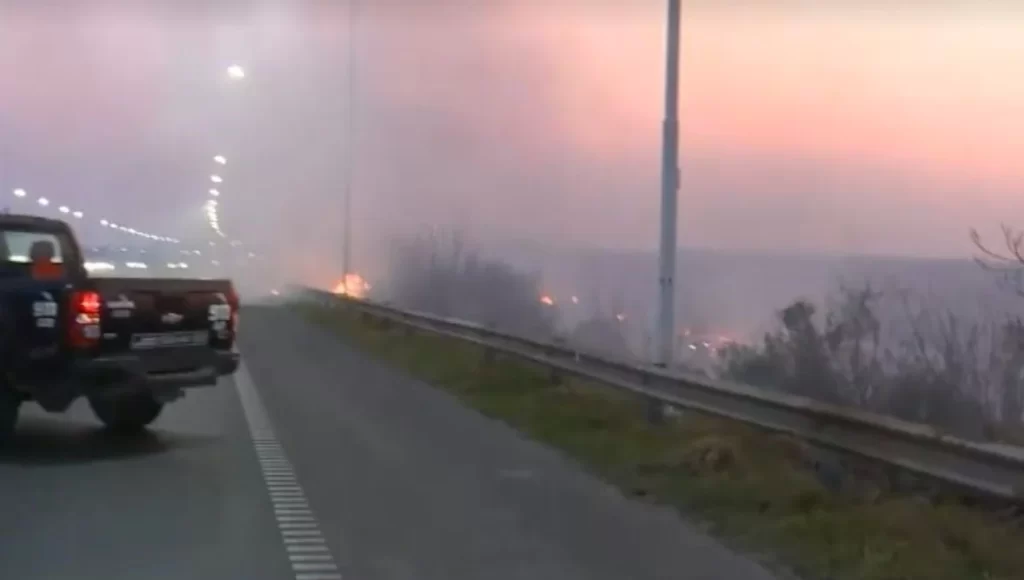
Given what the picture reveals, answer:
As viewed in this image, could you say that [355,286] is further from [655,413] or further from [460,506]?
[460,506]

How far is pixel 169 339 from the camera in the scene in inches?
471

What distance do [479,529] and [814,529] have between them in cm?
221

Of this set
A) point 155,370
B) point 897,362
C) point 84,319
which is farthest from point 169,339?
point 897,362

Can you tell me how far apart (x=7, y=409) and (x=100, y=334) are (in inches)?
46.5

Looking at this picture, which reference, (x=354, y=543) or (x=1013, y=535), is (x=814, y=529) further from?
(x=354, y=543)

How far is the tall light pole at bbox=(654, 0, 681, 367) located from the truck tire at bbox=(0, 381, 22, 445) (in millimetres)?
6352

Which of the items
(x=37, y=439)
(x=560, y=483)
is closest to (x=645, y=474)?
(x=560, y=483)

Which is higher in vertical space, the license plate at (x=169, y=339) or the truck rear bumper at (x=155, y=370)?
the license plate at (x=169, y=339)

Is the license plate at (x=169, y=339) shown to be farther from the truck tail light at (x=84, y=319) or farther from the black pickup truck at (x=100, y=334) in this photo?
the truck tail light at (x=84, y=319)

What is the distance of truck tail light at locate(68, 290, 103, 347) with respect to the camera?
11078 mm

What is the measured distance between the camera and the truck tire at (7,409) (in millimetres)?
11398

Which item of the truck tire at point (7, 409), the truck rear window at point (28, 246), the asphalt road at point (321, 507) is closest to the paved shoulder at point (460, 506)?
the asphalt road at point (321, 507)

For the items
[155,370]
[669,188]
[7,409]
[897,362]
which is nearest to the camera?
[7,409]

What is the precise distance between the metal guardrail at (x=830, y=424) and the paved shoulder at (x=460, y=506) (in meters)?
1.27
